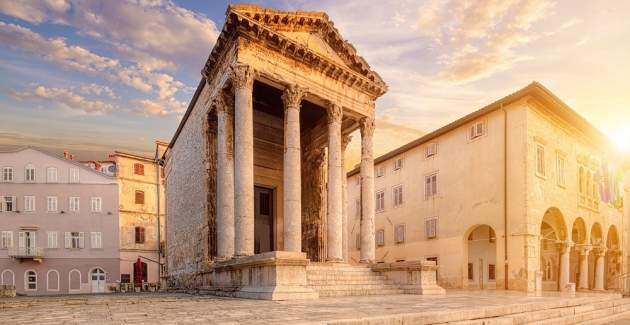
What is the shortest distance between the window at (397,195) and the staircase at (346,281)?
44.5 feet

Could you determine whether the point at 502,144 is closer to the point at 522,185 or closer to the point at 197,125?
the point at 522,185

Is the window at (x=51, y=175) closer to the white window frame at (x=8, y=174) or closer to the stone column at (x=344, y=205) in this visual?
the white window frame at (x=8, y=174)

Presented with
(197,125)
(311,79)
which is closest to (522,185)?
(311,79)

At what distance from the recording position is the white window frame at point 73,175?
35125 millimetres

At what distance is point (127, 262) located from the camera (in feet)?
117

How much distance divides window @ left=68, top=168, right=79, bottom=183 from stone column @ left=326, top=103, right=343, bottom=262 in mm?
26487

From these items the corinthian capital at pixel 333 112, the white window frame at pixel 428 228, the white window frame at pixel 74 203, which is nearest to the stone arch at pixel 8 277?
the white window frame at pixel 74 203

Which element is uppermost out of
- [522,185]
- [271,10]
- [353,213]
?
[271,10]

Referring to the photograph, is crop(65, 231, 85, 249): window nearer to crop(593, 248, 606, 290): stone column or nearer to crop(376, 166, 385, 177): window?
crop(376, 166, 385, 177): window

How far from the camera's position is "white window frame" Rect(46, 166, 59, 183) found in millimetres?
34656

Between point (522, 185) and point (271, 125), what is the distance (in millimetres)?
12405

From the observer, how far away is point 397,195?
29438 mm

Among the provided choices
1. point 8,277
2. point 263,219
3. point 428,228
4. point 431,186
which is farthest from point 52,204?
point 431,186

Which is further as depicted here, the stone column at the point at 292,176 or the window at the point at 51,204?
the window at the point at 51,204
